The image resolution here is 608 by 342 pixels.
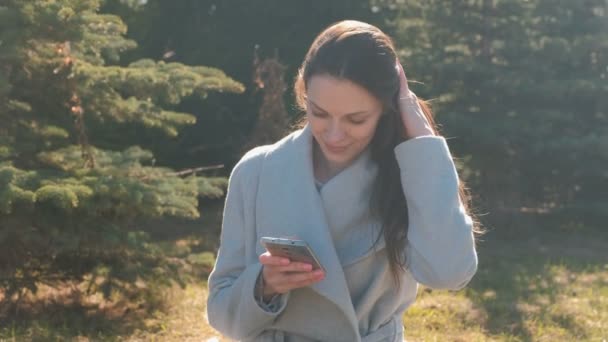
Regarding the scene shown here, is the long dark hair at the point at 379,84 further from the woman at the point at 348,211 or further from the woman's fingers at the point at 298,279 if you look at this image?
the woman's fingers at the point at 298,279

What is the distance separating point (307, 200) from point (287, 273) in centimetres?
31

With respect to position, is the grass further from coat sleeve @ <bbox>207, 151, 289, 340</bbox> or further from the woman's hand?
the woman's hand

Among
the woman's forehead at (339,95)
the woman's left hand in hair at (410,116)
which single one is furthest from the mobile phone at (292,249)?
the woman's left hand in hair at (410,116)

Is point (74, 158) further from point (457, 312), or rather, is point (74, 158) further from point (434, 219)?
point (434, 219)

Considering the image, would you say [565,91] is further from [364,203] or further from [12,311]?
[364,203]

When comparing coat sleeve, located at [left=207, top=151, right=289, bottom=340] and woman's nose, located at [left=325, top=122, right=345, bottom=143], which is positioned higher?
woman's nose, located at [left=325, top=122, right=345, bottom=143]

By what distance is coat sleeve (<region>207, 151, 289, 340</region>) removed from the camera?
8.45 ft

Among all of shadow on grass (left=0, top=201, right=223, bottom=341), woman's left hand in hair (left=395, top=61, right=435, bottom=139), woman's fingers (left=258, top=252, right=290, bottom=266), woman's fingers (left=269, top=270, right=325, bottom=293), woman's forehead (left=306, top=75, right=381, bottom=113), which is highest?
woman's forehead (left=306, top=75, right=381, bottom=113)

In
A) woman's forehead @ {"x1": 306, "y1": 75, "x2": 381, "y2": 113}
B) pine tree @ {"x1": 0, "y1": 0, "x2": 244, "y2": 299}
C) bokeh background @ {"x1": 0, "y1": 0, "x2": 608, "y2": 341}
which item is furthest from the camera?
bokeh background @ {"x1": 0, "y1": 0, "x2": 608, "y2": 341}

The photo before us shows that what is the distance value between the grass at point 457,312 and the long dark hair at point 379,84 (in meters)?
2.12

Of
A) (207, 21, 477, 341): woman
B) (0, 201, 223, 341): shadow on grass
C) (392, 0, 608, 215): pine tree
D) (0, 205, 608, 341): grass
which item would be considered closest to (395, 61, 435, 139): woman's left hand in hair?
(207, 21, 477, 341): woman

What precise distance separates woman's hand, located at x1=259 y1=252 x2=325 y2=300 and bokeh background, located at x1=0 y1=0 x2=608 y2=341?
260cm

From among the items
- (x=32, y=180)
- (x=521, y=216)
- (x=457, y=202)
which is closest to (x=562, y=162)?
(x=521, y=216)

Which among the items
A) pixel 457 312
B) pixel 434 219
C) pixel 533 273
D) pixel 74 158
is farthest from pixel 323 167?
pixel 533 273
